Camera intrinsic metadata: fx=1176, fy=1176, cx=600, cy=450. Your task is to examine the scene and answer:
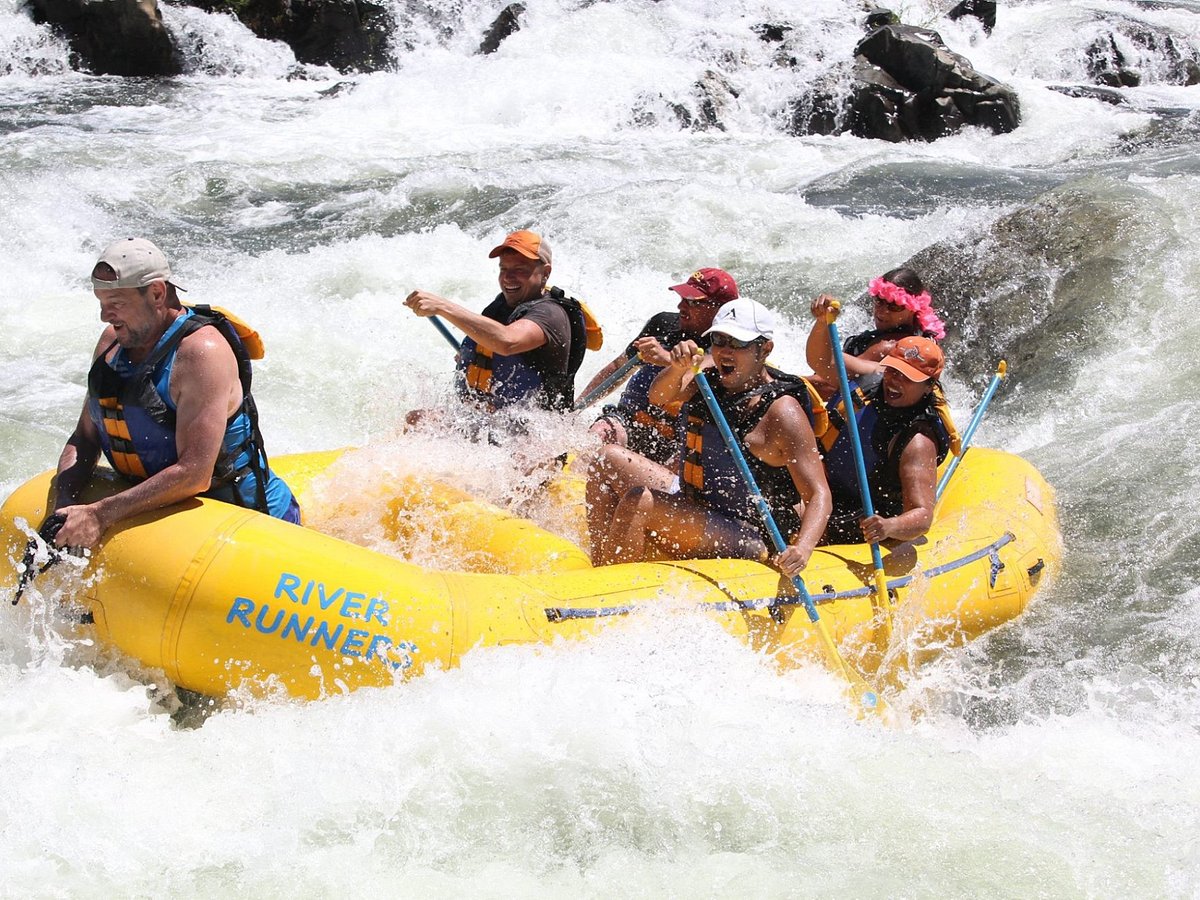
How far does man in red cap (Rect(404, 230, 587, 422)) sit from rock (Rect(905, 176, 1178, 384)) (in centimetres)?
337

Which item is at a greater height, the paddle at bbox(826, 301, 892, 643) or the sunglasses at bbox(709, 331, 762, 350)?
the sunglasses at bbox(709, 331, 762, 350)

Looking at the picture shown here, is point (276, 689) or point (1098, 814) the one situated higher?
point (276, 689)

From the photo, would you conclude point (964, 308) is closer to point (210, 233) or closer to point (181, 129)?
point (210, 233)

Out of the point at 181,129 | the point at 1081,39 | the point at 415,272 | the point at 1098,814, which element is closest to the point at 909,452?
the point at 1098,814

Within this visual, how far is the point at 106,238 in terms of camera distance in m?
9.13

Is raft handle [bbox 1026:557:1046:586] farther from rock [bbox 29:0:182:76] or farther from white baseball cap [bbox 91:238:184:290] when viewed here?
rock [bbox 29:0:182:76]

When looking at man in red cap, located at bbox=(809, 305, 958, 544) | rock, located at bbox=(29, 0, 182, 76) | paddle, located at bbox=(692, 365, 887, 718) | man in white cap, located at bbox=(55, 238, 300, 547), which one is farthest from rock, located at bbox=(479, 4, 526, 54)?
man in white cap, located at bbox=(55, 238, 300, 547)

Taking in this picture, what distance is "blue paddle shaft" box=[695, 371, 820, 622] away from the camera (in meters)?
3.90

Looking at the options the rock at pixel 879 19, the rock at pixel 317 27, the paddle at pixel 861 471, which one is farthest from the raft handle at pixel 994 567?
the rock at pixel 879 19

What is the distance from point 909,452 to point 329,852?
2466 millimetres

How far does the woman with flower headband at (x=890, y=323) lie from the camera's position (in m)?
5.03

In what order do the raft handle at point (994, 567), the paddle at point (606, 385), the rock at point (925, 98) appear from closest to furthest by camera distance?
the raft handle at point (994, 567) < the paddle at point (606, 385) < the rock at point (925, 98)

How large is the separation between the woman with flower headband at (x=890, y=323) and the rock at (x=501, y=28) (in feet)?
39.6

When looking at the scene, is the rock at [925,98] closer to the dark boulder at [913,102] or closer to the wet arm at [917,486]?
the dark boulder at [913,102]
